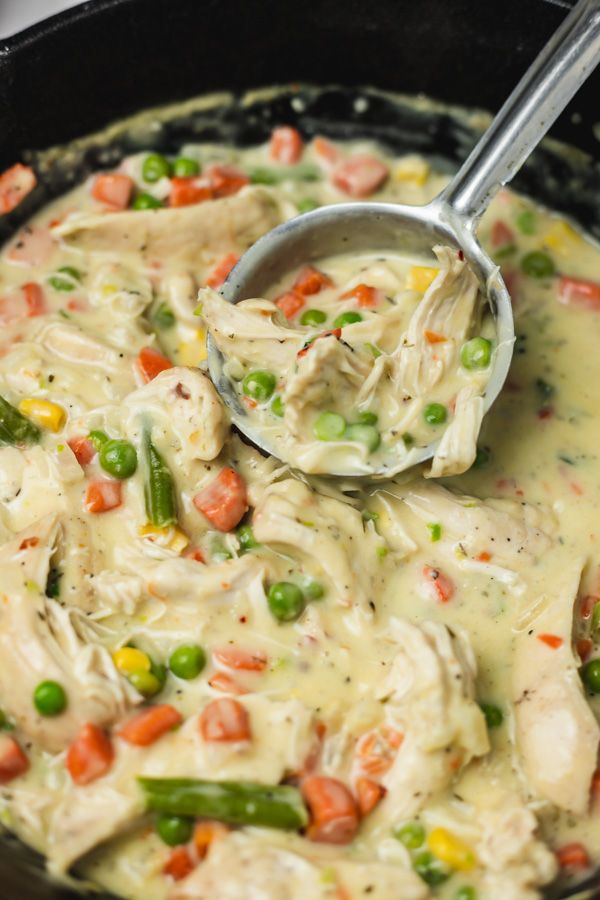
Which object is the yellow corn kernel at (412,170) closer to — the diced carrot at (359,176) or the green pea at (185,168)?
the diced carrot at (359,176)

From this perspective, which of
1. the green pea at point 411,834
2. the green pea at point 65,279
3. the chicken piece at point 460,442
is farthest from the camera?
the green pea at point 65,279

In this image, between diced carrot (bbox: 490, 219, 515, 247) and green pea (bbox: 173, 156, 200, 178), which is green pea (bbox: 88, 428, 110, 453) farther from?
diced carrot (bbox: 490, 219, 515, 247)

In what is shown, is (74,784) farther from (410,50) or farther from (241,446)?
(410,50)

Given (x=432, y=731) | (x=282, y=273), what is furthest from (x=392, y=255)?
(x=432, y=731)

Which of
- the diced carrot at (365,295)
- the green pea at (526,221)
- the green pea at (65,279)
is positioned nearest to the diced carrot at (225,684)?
the diced carrot at (365,295)

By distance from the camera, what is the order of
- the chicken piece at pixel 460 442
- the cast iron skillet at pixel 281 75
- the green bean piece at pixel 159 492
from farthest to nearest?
the cast iron skillet at pixel 281 75 → the green bean piece at pixel 159 492 → the chicken piece at pixel 460 442

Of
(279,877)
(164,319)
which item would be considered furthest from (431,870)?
(164,319)

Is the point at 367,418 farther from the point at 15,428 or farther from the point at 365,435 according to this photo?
the point at 15,428
